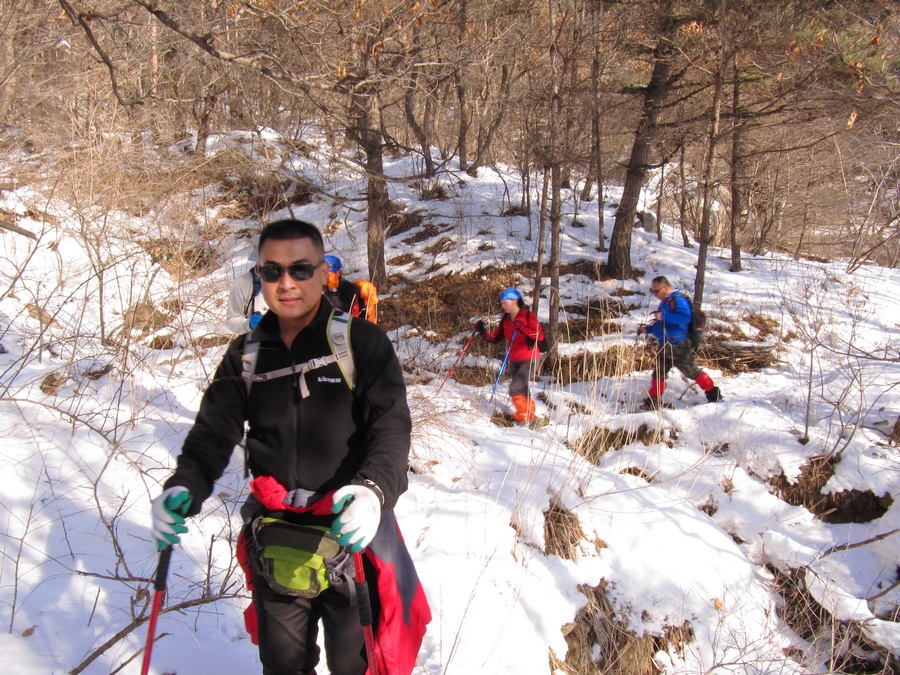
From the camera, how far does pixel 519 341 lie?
6172mm

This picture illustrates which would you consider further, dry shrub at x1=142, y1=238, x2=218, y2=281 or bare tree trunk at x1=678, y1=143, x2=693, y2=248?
bare tree trunk at x1=678, y1=143, x2=693, y2=248

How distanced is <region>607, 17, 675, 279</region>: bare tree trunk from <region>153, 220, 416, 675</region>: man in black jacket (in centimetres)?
784

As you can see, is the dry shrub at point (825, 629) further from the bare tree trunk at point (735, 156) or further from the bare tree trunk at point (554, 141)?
the bare tree trunk at point (735, 156)

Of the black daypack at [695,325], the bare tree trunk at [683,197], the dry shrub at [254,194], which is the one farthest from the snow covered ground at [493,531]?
the dry shrub at [254,194]

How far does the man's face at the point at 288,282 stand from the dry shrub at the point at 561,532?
2.45 m

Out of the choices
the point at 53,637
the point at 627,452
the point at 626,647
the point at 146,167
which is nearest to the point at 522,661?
the point at 626,647

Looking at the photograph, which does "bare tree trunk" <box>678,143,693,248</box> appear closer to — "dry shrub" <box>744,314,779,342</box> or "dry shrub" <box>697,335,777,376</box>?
"dry shrub" <box>744,314,779,342</box>

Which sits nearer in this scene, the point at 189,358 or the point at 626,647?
the point at 626,647

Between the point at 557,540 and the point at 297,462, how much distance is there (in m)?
2.29

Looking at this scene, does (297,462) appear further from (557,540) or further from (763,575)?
(763,575)

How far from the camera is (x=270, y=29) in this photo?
585 cm

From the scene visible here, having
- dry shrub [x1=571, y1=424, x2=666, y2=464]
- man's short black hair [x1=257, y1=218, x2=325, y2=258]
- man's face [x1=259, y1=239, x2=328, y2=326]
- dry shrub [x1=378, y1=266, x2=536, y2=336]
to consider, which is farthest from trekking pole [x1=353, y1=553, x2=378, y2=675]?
dry shrub [x1=378, y1=266, x2=536, y2=336]

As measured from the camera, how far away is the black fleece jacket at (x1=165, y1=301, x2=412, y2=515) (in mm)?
1661

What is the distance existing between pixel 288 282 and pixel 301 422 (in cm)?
45
